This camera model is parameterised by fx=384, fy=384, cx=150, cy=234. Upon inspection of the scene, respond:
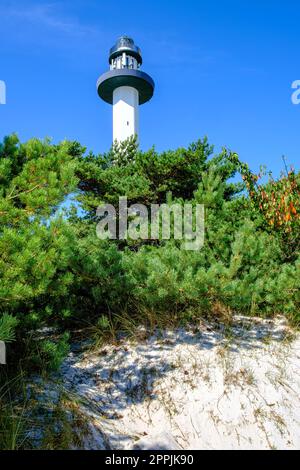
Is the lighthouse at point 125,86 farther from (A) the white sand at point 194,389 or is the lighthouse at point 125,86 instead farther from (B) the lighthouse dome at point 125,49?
(A) the white sand at point 194,389

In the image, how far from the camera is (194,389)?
4.40 metres

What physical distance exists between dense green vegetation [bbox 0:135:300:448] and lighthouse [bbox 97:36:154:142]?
18577 mm

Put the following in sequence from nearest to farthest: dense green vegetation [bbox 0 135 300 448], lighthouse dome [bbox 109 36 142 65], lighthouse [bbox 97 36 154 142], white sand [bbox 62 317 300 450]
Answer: dense green vegetation [bbox 0 135 300 448] < white sand [bbox 62 317 300 450] < lighthouse [bbox 97 36 154 142] < lighthouse dome [bbox 109 36 142 65]

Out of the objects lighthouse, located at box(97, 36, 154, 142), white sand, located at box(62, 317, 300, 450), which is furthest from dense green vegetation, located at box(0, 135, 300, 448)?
lighthouse, located at box(97, 36, 154, 142)

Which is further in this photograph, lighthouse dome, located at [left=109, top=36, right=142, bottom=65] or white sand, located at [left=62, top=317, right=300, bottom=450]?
lighthouse dome, located at [left=109, top=36, right=142, bottom=65]

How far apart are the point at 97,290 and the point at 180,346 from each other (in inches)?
51.7

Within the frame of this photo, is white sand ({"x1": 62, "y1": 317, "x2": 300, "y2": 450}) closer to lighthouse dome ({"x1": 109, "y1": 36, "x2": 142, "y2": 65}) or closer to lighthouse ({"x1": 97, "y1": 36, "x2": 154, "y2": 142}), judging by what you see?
lighthouse ({"x1": 97, "y1": 36, "x2": 154, "y2": 142})

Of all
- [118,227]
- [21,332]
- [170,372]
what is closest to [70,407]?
[21,332]

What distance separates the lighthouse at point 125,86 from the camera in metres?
25.3

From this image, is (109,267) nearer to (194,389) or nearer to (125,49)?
(194,389)

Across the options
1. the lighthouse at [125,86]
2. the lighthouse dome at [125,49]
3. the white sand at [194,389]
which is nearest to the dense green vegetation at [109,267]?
the white sand at [194,389]

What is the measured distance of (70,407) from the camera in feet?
12.5

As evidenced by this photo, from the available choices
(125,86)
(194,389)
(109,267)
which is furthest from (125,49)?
(194,389)

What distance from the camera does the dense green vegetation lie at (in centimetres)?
360
